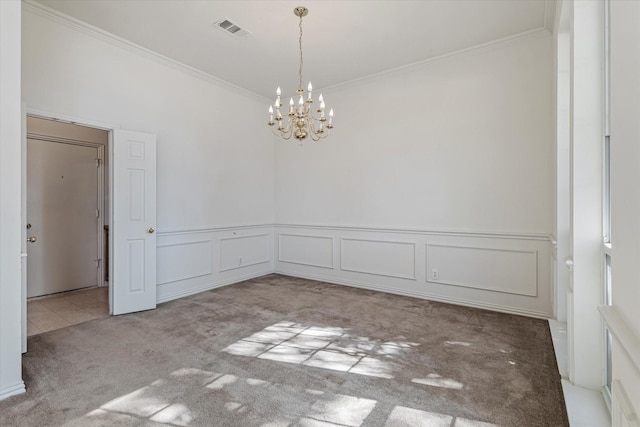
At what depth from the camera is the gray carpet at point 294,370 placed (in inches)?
73.3

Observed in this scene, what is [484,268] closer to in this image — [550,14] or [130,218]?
[550,14]

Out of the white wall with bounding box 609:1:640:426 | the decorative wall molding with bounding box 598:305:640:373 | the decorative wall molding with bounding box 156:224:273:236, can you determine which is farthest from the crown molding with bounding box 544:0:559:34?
the decorative wall molding with bounding box 156:224:273:236

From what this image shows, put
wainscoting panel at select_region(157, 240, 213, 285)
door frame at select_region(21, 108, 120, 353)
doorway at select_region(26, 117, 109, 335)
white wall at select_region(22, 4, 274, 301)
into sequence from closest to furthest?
door frame at select_region(21, 108, 120, 353)
white wall at select_region(22, 4, 274, 301)
wainscoting panel at select_region(157, 240, 213, 285)
doorway at select_region(26, 117, 109, 335)

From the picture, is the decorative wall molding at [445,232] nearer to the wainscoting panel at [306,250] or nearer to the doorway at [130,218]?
the wainscoting panel at [306,250]

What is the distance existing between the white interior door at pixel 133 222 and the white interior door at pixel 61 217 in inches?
62.8

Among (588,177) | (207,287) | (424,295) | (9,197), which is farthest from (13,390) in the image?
(424,295)

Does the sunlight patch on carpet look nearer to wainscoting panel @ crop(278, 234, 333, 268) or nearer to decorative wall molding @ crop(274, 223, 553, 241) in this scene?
decorative wall molding @ crop(274, 223, 553, 241)

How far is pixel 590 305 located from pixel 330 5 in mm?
3102

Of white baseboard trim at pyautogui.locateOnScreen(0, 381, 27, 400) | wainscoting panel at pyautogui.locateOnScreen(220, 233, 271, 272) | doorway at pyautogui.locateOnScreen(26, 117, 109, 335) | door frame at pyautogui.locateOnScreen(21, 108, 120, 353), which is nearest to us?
white baseboard trim at pyautogui.locateOnScreen(0, 381, 27, 400)

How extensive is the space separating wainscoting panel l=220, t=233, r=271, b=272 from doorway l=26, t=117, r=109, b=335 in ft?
5.34

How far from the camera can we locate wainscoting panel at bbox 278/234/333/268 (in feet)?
16.8

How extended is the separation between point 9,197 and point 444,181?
4118 mm

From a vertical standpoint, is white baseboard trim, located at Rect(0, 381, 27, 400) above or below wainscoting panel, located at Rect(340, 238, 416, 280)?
below

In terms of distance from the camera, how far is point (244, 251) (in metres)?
5.21
